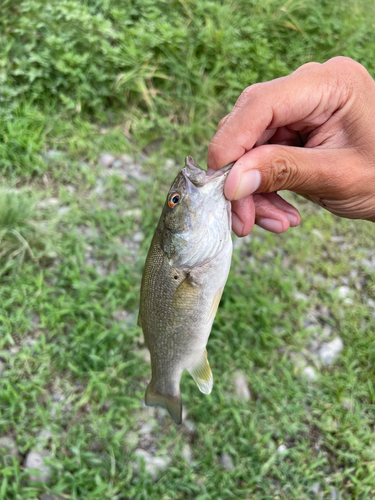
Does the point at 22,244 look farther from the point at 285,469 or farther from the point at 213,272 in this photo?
the point at 285,469

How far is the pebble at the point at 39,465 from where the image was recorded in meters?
2.46

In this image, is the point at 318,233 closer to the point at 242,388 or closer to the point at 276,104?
the point at 242,388

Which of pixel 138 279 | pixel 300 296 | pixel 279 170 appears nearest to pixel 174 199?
pixel 279 170

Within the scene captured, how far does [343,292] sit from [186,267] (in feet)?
8.18

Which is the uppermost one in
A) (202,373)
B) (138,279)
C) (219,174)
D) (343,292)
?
(219,174)

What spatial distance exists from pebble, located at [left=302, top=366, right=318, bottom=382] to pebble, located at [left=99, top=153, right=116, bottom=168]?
2.85 metres

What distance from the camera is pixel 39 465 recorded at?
98.1 inches

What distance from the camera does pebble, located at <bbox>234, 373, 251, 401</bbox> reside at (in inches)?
120

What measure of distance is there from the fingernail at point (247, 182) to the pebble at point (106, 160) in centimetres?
247

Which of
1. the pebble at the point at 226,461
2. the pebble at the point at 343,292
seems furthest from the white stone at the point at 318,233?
the pebble at the point at 226,461

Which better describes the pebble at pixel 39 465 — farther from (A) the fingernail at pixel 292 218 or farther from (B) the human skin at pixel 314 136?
(A) the fingernail at pixel 292 218

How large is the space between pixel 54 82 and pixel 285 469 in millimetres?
4212

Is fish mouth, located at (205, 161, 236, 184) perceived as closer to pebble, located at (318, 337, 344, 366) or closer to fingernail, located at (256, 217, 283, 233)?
fingernail, located at (256, 217, 283, 233)

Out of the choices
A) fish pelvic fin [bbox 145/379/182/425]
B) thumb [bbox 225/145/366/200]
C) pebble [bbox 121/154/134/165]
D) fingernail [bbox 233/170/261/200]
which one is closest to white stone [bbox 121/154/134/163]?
pebble [bbox 121/154/134/165]
